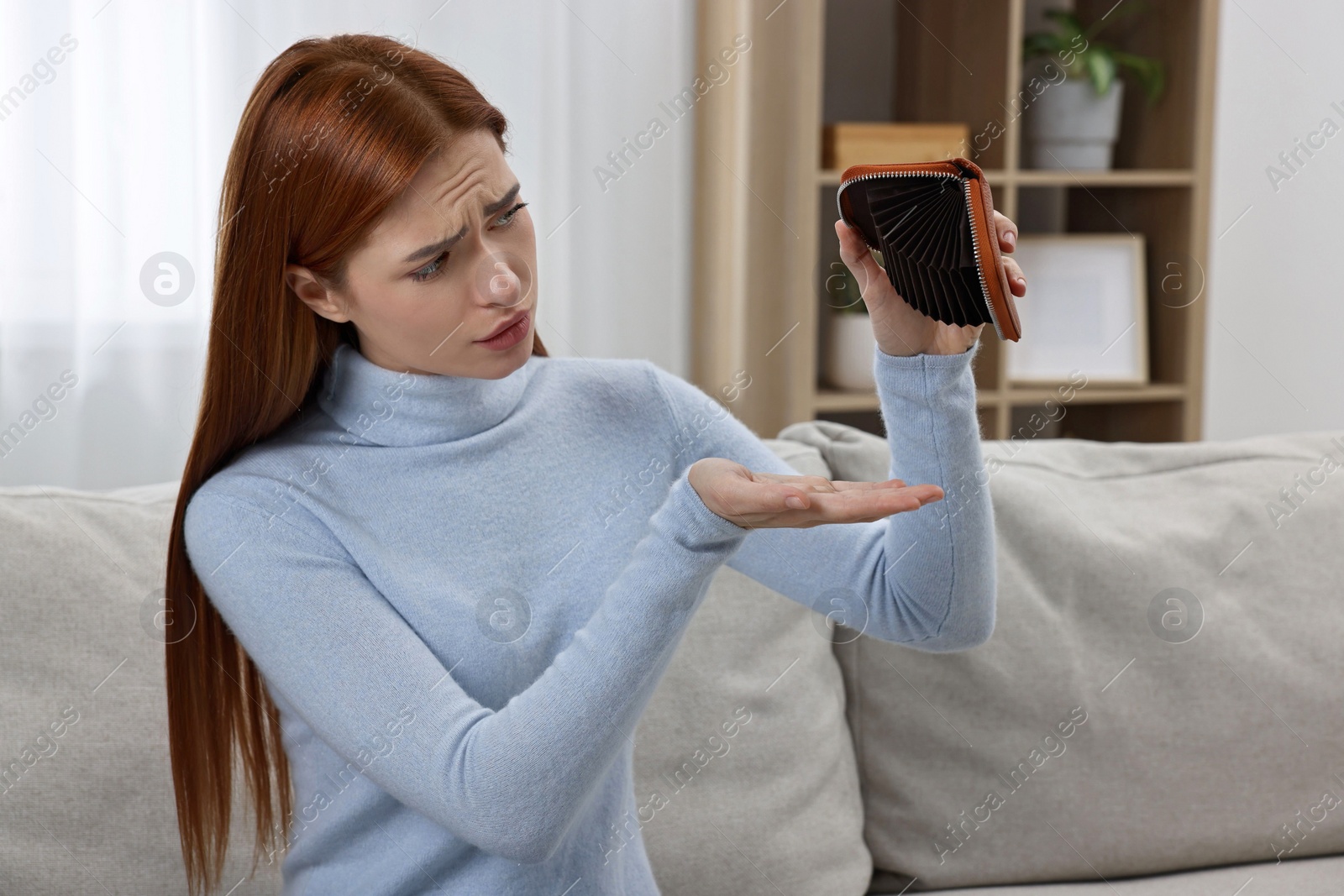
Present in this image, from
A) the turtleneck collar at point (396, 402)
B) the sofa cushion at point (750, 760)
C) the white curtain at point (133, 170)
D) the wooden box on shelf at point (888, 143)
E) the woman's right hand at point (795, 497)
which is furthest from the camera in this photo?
the wooden box on shelf at point (888, 143)

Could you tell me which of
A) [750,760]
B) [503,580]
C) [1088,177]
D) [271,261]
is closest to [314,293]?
[271,261]

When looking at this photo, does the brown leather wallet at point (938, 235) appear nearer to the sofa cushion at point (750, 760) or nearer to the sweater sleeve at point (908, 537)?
the sweater sleeve at point (908, 537)

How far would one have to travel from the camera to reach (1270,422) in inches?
112

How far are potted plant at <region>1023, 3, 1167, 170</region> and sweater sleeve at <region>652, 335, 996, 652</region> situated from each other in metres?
1.63

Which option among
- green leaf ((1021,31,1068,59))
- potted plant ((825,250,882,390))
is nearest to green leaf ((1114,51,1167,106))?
green leaf ((1021,31,1068,59))

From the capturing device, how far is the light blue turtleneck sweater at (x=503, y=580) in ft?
2.58

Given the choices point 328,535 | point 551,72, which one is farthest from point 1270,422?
point 328,535

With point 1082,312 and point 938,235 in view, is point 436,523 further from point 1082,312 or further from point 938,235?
point 1082,312

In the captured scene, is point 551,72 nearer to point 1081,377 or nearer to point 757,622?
point 1081,377

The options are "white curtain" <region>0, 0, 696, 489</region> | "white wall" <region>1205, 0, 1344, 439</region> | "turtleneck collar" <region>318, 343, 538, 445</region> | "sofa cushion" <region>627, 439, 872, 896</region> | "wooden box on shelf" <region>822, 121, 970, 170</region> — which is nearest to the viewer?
"turtleneck collar" <region>318, 343, 538, 445</region>

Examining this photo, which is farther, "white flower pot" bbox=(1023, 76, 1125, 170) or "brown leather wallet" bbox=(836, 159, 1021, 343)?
"white flower pot" bbox=(1023, 76, 1125, 170)

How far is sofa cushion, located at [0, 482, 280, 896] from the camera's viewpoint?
3.41 feet

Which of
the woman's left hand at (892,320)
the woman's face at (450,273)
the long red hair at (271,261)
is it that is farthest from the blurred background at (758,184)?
the woman's left hand at (892,320)

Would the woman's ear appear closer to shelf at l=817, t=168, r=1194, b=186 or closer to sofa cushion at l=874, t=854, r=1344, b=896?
sofa cushion at l=874, t=854, r=1344, b=896
